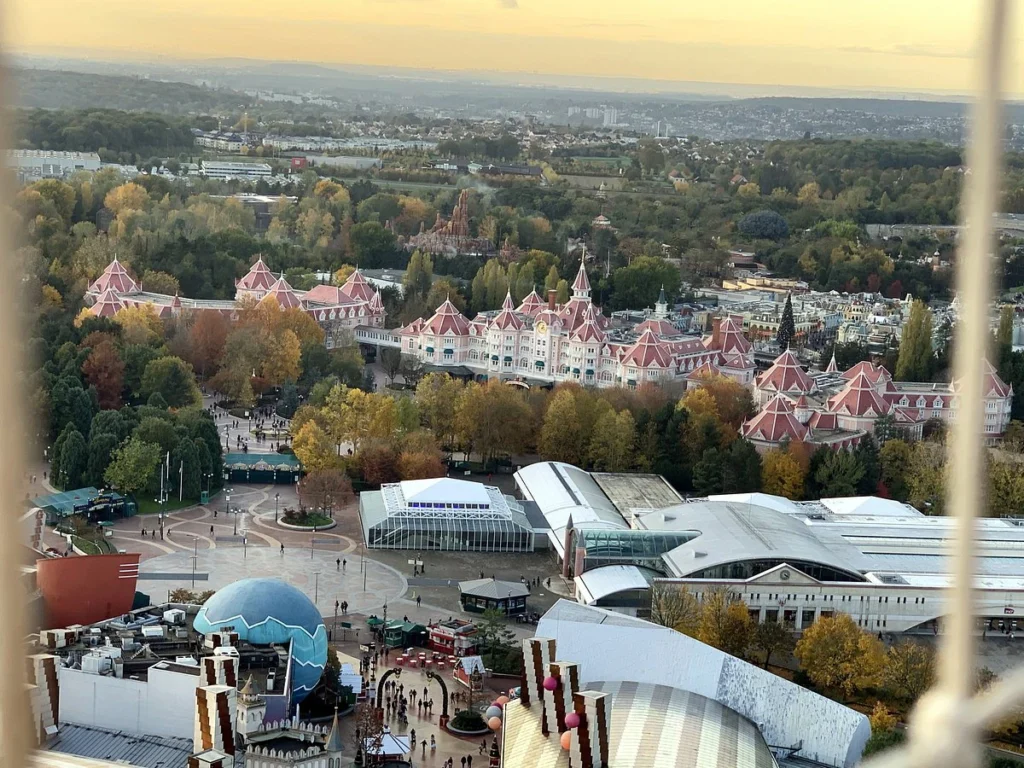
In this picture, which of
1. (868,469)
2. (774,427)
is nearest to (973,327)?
(868,469)

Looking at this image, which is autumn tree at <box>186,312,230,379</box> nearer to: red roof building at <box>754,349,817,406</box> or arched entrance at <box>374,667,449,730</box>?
red roof building at <box>754,349,817,406</box>

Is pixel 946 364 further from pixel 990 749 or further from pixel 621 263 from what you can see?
pixel 621 263

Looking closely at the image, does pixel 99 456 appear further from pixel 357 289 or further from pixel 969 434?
pixel 969 434

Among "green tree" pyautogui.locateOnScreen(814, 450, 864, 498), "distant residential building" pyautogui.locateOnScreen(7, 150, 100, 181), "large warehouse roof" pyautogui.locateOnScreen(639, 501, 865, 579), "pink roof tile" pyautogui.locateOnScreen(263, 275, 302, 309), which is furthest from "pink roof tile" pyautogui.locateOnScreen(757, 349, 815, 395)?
"distant residential building" pyautogui.locateOnScreen(7, 150, 100, 181)

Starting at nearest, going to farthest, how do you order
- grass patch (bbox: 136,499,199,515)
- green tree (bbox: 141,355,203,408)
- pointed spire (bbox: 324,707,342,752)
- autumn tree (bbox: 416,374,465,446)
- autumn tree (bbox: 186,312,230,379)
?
pointed spire (bbox: 324,707,342,752)
grass patch (bbox: 136,499,199,515)
autumn tree (bbox: 416,374,465,446)
green tree (bbox: 141,355,203,408)
autumn tree (bbox: 186,312,230,379)

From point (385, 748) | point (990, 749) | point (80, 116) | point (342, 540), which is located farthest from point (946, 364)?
point (80, 116)

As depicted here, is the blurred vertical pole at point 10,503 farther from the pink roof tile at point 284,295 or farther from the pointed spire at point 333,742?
the pink roof tile at point 284,295
